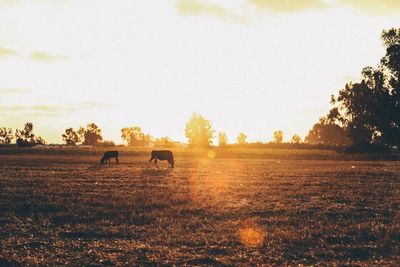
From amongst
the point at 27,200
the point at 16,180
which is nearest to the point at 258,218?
the point at 27,200

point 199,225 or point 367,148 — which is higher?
point 367,148

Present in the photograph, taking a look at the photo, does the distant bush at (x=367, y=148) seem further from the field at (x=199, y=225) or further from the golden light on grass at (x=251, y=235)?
the golden light on grass at (x=251, y=235)

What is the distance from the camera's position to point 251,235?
13953 millimetres

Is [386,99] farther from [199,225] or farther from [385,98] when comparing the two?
[199,225]

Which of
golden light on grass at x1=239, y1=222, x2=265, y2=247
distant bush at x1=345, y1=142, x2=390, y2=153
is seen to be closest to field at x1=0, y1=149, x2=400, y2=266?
golden light on grass at x1=239, y1=222, x2=265, y2=247

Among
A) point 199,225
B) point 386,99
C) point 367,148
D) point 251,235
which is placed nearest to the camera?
point 251,235

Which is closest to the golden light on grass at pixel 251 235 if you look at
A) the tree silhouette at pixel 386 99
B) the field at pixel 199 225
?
the field at pixel 199 225

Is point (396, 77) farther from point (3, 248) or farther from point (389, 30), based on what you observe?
point (3, 248)

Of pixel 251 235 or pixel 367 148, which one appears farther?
pixel 367 148

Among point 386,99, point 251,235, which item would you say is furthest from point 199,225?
point 386,99

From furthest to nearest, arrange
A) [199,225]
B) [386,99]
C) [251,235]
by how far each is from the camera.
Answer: [386,99] → [199,225] → [251,235]

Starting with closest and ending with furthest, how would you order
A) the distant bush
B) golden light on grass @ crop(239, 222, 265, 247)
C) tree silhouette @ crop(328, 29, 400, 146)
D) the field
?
the field < golden light on grass @ crop(239, 222, 265, 247) < tree silhouette @ crop(328, 29, 400, 146) < the distant bush

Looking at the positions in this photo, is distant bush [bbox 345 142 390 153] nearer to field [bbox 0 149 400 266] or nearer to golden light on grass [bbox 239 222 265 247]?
field [bbox 0 149 400 266]

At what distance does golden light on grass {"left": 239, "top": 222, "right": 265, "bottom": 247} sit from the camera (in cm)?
1294
